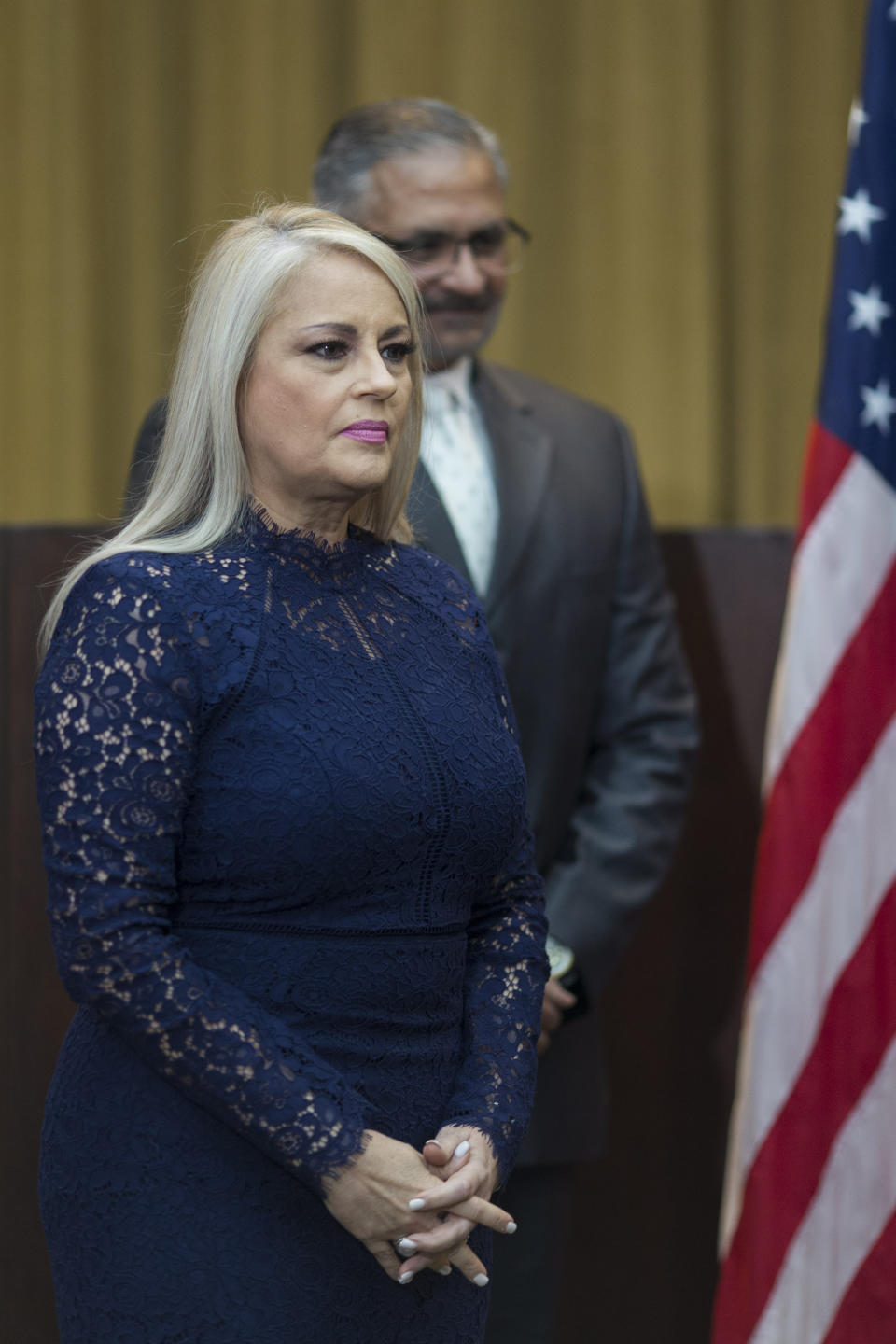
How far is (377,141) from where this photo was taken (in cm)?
247

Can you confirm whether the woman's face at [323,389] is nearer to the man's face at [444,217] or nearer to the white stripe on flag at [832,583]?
the man's face at [444,217]

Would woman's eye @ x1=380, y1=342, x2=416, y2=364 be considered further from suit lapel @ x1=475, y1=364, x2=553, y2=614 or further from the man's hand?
the man's hand

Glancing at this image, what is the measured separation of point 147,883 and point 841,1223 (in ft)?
4.83

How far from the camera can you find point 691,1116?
2943 mm

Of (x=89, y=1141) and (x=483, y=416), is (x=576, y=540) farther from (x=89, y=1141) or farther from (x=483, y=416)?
(x=89, y=1141)

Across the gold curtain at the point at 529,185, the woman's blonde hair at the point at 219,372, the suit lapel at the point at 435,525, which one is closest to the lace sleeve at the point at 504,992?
the woman's blonde hair at the point at 219,372

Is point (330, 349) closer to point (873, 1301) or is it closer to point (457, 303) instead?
point (457, 303)

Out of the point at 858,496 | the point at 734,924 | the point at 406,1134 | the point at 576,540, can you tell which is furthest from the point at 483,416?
the point at 406,1134

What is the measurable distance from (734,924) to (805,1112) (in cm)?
49

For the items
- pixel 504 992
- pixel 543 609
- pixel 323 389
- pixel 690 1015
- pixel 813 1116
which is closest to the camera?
pixel 323 389

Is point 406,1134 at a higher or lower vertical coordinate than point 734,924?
higher

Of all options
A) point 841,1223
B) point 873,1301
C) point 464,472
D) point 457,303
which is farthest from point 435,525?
point 873,1301

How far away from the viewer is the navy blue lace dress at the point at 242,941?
1466 millimetres

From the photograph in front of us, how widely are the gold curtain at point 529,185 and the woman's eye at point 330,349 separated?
168cm
